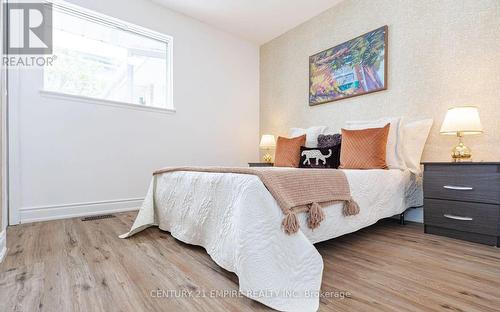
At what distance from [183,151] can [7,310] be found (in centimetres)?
260

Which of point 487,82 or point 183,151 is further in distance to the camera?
point 183,151

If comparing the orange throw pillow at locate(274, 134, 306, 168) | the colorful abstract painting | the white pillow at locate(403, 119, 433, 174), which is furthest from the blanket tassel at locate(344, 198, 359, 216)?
the colorful abstract painting

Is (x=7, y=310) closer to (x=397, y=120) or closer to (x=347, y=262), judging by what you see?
(x=347, y=262)

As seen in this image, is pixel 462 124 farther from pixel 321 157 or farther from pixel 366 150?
pixel 321 157

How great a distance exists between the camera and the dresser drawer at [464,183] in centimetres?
173

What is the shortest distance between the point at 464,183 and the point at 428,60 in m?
1.23

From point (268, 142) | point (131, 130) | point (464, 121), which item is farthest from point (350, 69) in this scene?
point (131, 130)

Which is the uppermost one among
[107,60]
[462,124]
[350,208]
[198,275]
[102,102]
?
[107,60]

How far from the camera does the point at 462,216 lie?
6.11 feet

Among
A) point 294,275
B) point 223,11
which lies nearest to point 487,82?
point 294,275

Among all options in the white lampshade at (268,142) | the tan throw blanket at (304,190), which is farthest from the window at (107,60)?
the tan throw blanket at (304,190)

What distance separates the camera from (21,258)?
1.52 metres

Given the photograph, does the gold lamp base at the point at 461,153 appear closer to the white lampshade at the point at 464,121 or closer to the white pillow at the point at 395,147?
the white lampshade at the point at 464,121

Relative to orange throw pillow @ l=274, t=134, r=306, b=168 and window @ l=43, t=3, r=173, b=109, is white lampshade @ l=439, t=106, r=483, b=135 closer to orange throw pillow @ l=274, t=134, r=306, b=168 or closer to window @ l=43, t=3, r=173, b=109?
orange throw pillow @ l=274, t=134, r=306, b=168
